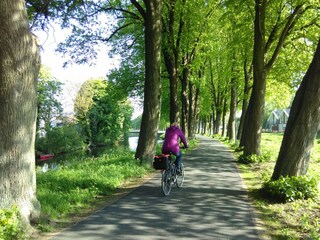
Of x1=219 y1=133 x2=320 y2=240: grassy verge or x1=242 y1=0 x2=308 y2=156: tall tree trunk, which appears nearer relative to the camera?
x1=219 y1=133 x2=320 y2=240: grassy verge

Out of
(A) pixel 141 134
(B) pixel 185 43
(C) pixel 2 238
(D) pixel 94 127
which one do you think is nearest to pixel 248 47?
(B) pixel 185 43

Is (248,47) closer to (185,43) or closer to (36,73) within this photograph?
(185,43)

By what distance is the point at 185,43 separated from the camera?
23.0 meters

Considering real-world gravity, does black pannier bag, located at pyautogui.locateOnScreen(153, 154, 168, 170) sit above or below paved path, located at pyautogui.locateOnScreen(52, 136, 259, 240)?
above

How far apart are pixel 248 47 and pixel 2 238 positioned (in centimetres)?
1989

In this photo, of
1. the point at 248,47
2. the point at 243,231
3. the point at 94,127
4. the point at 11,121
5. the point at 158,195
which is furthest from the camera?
the point at 94,127

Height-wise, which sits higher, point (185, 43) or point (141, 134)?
point (185, 43)

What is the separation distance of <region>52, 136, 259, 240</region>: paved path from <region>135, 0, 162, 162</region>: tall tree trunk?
340cm

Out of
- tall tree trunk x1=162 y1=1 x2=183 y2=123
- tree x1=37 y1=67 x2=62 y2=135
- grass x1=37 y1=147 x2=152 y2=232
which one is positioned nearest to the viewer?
grass x1=37 y1=147 x2=152 y2=232

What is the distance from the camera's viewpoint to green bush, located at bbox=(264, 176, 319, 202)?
818 centimetres

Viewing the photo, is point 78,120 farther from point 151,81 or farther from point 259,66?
point 151,81

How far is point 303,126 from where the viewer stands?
8.73 meters

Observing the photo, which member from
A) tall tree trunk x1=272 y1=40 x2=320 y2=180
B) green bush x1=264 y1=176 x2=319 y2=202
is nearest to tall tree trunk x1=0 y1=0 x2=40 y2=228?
green bush x1=264 y1=176 x2=319 y2=202

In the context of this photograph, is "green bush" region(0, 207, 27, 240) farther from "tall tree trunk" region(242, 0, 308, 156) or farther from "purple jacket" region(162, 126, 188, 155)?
"tall tree trunk" region(242, 0, 308, 156)
